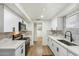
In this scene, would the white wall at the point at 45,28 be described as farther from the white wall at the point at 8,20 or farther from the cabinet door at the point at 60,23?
the white wall at the point at 8,20

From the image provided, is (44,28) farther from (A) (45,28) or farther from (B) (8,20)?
(B) (8,20)

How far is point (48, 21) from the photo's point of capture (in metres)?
6.83

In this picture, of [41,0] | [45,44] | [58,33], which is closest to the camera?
[41,0]

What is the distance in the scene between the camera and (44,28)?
Answer: 6770 mm

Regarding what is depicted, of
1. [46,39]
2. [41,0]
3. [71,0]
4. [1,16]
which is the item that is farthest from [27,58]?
[46,39]

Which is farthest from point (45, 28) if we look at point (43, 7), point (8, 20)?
point (8, 20)

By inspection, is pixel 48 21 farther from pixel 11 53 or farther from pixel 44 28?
pixel 11 53

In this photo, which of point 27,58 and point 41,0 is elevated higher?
point 41,0

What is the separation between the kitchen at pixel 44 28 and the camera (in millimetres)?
2158

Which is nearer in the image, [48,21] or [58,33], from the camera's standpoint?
[58,33]

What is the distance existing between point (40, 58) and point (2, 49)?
140 cm

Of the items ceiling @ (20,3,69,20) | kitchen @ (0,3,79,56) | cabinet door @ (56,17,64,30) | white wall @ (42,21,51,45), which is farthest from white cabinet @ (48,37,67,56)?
white wall @ (42,21,51,45)

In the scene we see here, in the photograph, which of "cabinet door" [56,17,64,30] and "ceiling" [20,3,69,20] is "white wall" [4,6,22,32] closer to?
"ceiling" [20,3,69,20]

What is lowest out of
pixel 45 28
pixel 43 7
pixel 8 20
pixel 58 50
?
pixel 58 50
